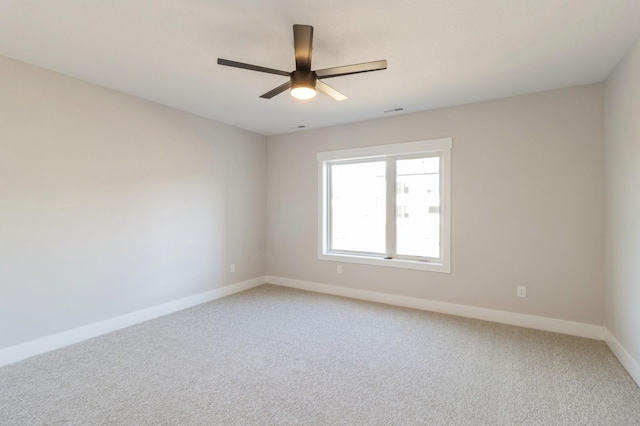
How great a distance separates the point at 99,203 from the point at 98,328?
49.3 inches

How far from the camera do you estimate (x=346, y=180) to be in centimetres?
473

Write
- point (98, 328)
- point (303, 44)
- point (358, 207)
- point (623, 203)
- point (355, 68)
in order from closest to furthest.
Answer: point (303, 44), point (355, 68), point (623, 203), point (98, 328), point (358, 207)

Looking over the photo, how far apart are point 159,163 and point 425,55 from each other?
307 cm

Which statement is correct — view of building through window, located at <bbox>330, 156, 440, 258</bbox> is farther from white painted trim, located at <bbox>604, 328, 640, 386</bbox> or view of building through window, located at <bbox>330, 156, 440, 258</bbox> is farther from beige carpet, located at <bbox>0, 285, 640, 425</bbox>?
white painted trim, located at <bbox>604, 328, 640, 386</bbox>

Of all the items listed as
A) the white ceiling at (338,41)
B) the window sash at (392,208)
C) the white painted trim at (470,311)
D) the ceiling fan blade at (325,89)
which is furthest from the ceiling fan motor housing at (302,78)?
the white painted trim at (470,311)

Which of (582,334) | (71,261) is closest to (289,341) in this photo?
(71,261)

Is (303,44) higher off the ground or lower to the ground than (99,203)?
higher

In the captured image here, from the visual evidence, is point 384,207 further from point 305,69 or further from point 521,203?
point 305,69

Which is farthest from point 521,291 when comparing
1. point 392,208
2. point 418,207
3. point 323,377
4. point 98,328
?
point 98,328

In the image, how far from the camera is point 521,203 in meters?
3.33

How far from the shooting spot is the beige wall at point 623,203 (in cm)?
228

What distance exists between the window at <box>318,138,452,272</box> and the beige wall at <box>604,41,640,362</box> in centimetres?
143

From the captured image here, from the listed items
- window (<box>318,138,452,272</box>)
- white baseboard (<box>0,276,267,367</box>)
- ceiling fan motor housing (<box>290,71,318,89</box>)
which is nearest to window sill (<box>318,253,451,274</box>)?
window (<box>318,138,452,272</box>)

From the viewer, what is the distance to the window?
12.8ft
